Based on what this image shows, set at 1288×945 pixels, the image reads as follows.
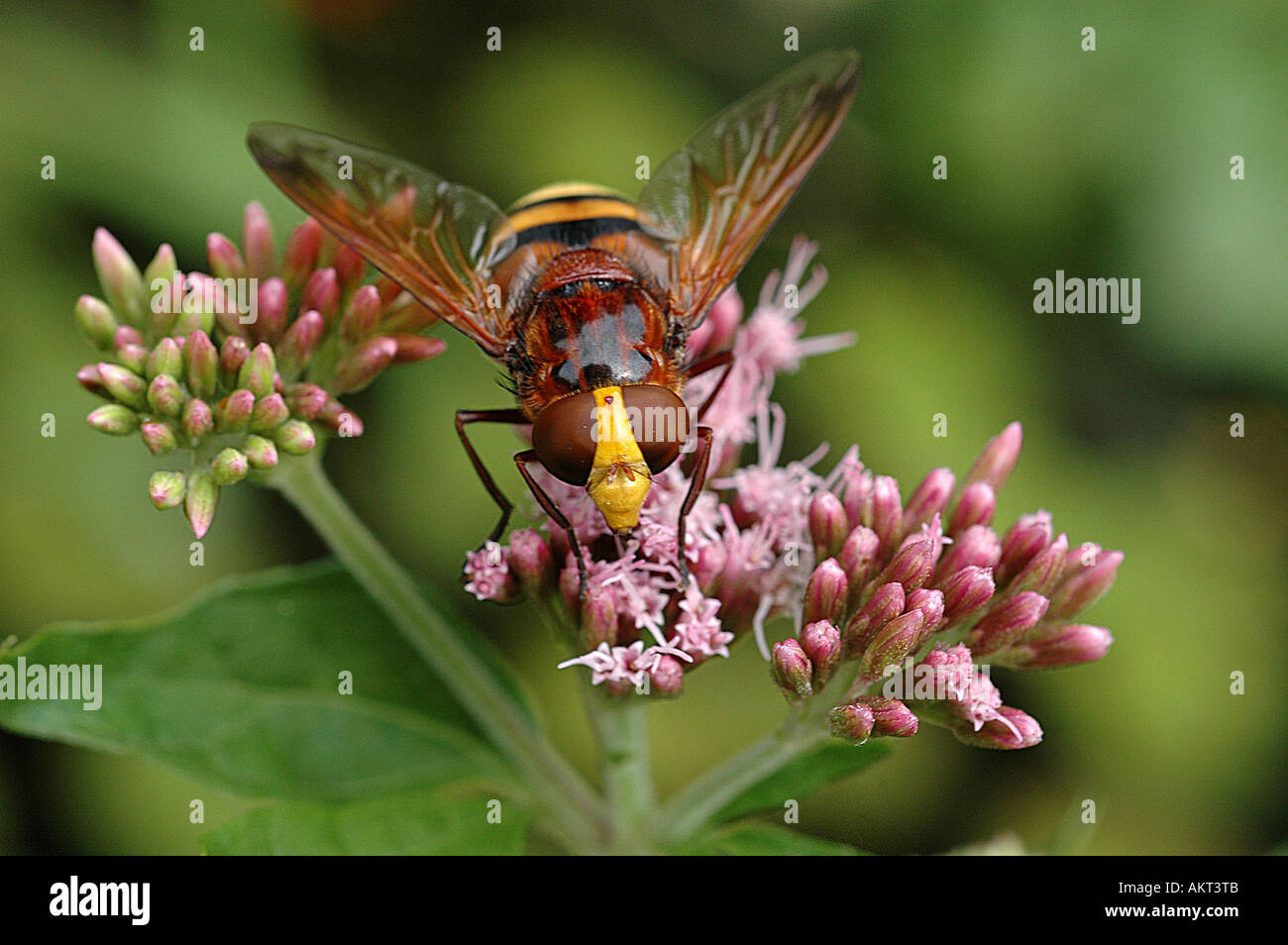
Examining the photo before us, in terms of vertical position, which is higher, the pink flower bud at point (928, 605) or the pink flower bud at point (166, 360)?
the pink flower bud at point (166, 360)

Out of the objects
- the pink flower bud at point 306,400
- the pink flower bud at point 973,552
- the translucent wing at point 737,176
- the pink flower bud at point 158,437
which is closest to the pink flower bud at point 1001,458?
the pink flower bud at point 973,552

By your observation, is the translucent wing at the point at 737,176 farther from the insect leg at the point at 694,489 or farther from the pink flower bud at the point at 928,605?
the pink flower bud at the point at 928,605

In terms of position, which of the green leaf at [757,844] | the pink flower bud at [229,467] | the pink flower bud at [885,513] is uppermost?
the pink flower bud at [229,467]

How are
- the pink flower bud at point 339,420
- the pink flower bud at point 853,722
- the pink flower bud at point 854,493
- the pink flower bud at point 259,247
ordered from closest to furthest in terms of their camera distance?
1. the pink flower bud at point 853,722
2. the pink flower bud at point 339,420
3. the pink flower bud at point 854,493
4. the pink flower bud at point 259,247
